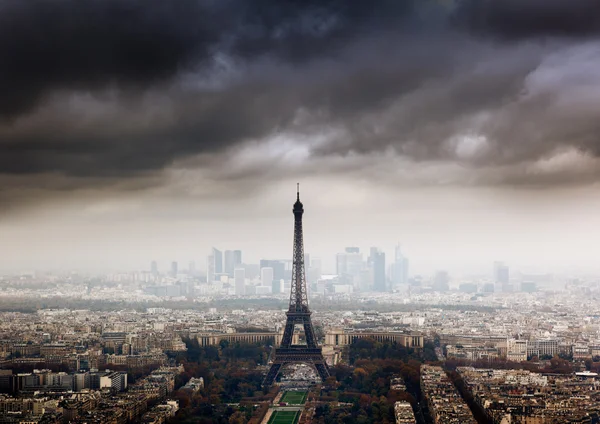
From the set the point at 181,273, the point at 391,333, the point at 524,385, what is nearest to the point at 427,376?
the point at 524,385

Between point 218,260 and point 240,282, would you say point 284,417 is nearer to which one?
point 218,260

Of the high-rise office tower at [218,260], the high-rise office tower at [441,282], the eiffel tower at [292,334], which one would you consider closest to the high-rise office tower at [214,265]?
the high-rise office tower at [218,260]

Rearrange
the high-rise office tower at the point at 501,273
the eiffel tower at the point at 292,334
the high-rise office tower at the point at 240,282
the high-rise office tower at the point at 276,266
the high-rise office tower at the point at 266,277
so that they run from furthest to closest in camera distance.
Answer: the high-rise office tower at the point at 240,282, the high-rise office tower at the point at 266,277, the high-rise office tower at the point at 276,266, the high-rise office tower at the point at 501,273, the eiffel tower at the point at 292,334

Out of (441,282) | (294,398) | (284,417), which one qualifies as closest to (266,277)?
(441,282)

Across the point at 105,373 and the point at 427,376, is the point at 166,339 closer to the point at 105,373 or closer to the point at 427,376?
the point at 105,373

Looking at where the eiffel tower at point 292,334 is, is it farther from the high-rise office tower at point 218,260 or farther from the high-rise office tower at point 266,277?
the high-rise office tower at point 266,277

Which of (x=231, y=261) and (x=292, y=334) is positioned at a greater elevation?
(x=231, y=261)

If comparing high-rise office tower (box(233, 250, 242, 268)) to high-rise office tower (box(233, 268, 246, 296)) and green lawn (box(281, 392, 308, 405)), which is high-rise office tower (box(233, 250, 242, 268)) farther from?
green lawn (box(281, 392, 308, 405))
